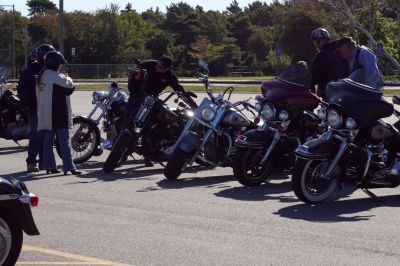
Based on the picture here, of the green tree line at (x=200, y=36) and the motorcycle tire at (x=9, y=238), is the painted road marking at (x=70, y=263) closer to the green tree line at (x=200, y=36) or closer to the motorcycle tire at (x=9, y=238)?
the motorcycle tire at (x=9, y=238)

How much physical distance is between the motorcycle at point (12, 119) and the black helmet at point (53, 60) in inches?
132

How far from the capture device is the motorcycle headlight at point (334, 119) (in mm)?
9188

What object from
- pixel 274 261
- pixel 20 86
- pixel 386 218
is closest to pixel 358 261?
pixel 274 261

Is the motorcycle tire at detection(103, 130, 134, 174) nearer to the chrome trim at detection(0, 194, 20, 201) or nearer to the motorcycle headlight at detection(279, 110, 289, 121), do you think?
the motorcycle headlight at detection(279, 110, 289, 121)

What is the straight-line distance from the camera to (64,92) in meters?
11.5

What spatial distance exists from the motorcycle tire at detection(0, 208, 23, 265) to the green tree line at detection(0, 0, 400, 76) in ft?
160

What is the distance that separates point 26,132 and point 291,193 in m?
6.09

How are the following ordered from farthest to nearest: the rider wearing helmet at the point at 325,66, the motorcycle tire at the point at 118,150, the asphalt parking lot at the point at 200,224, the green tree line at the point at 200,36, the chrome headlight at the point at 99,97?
1. the green tree line at the point at 200,36
2. the chrome headlight at the point at 99,97
3. the rider wearing helmet at the point at 325,66
4. the motorcycle tire at the point at 118,150
5. the asphalt parking lot at the point at 200,224

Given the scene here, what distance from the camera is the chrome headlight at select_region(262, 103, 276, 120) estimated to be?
10.4m

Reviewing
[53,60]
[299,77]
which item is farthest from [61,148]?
[299,77]

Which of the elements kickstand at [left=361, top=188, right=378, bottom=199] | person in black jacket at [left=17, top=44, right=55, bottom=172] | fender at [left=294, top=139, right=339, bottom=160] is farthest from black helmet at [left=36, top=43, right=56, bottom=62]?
kickstand at [left=361, top=188, right=378, bottom=199]

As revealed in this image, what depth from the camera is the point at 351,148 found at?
9320mm

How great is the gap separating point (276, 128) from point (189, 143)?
1.31 meters

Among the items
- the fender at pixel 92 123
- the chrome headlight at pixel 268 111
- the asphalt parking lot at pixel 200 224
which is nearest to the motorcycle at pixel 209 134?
the asphalt parking lot at pixel 200 224
